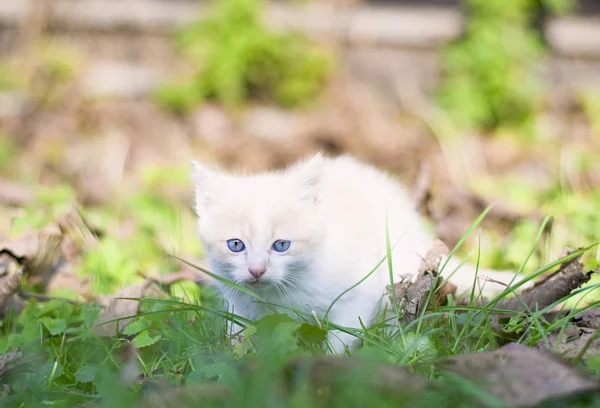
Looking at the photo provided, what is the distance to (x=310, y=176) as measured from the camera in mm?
2201

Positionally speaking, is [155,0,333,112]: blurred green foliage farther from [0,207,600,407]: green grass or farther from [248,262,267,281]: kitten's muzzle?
[248,262,267,281]: kitten's muzzle

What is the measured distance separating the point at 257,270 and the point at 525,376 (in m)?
0.88

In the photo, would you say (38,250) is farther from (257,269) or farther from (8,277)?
(257,269)

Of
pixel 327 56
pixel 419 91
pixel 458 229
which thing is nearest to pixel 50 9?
pixel 327 56

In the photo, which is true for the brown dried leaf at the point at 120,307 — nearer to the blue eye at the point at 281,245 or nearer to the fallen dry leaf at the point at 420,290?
the blue eye at the point at 281,245

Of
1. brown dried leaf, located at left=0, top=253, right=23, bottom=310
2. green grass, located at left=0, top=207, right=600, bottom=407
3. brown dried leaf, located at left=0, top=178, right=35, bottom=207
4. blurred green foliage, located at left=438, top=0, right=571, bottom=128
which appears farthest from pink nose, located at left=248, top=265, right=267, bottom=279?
blurred green foliage, located at left=438, top=0, right=571, bottom=128

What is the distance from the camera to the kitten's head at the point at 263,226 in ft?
6.88

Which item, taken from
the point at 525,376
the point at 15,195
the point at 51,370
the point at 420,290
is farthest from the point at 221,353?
the point at 15,195

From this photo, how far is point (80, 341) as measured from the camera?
2.16 meters

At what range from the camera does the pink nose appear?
2.04m

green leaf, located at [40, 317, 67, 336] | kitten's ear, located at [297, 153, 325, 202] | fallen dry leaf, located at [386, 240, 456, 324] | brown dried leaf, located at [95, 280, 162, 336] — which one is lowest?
brown dried leaf, located at [95, 280, 162, 336]

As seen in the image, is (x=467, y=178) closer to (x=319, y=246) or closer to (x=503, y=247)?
(x=503, y=247)

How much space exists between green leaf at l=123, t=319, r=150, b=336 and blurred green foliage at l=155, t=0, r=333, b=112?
418cm

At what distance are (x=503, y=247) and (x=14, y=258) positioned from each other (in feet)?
6.91
